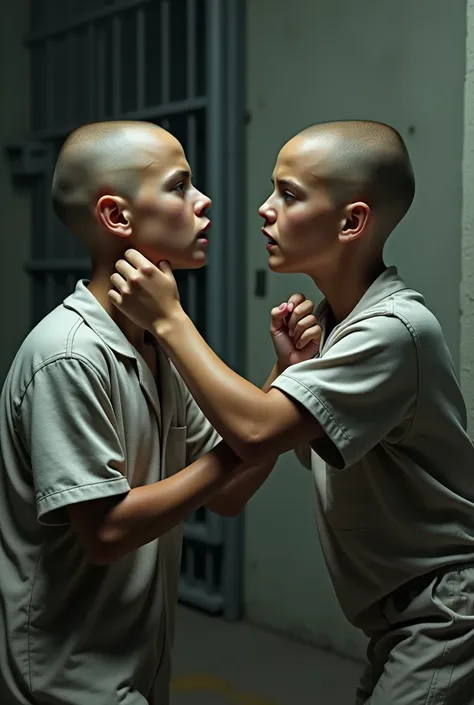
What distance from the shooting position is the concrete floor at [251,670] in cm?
246

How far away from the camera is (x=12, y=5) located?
12.7ft

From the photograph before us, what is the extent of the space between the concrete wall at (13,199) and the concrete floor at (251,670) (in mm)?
1647

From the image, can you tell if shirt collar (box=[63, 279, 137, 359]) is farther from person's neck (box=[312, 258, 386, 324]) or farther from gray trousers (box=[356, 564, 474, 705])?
gray trousers (box=[356, 564, 474, 705])

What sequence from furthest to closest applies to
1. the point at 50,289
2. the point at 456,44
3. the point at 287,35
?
the point at 50,289 < the point at 287,35 < the point at 456,44

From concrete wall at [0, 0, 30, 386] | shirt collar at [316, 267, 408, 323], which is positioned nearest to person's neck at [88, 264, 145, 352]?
shirt collar at [316, 267, 408, 323]

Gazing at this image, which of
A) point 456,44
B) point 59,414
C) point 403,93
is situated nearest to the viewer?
point 59,414

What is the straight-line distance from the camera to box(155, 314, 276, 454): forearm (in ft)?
4.09

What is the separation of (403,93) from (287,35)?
21.8 inches

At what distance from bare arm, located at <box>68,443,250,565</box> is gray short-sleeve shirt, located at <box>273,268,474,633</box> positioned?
0.18m

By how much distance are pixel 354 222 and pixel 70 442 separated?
577mm

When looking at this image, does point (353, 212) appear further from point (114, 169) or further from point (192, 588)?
point (192, 588)

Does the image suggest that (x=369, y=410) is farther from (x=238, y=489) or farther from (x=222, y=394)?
(x=238, y=489)

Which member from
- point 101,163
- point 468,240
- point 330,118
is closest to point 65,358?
point 101,163

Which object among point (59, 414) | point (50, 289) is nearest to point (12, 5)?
point (50, 289)
